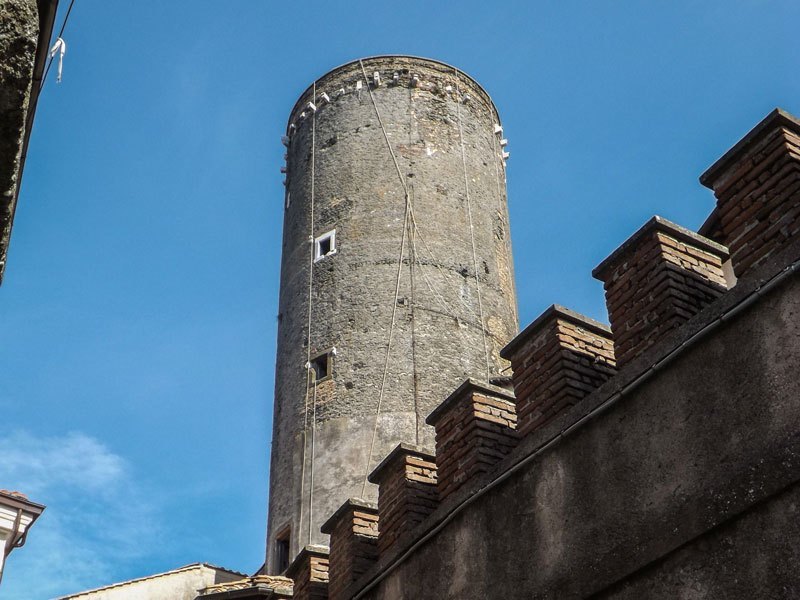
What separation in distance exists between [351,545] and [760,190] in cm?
389

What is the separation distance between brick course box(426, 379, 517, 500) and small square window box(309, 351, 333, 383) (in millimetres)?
6767

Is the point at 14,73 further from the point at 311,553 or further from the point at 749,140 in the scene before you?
the point at 311,553

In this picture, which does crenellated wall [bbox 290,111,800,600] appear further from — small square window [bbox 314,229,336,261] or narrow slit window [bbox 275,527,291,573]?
small square window [bbox 314,229,336,261]

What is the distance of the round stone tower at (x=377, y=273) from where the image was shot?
12812 millimetres

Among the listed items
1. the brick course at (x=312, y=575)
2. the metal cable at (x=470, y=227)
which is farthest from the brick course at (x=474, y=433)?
the metal cable at (x=470, y=227)

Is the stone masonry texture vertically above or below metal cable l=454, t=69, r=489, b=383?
below

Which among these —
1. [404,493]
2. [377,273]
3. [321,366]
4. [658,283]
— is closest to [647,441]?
[658,283]

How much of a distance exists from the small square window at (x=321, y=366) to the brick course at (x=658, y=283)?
800 centimetres

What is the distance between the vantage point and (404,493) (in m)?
6.84

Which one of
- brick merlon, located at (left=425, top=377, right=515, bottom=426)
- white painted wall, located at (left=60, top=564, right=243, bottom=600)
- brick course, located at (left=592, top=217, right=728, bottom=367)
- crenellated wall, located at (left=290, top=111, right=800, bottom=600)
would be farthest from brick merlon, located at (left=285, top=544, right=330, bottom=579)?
white painted wall, located at (left=60, top=564, right=243, bottom=600)

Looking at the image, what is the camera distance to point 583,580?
197 inches

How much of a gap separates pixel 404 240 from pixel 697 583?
984cm

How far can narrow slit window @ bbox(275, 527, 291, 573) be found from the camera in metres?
12.9

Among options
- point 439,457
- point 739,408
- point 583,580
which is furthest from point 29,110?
point 439,457
